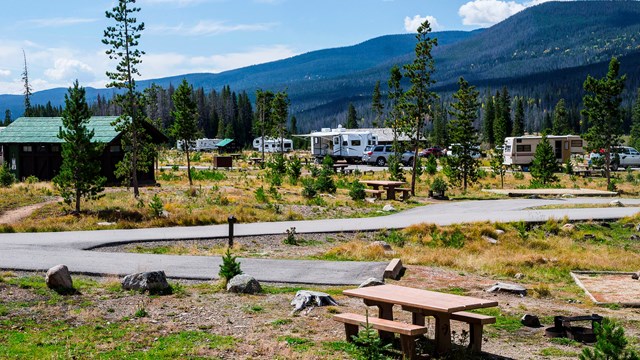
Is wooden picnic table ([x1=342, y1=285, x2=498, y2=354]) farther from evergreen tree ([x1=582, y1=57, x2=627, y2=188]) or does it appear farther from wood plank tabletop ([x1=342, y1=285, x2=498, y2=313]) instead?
evergreen tree ([x1=582, y1=57, x2=627, y2=188])

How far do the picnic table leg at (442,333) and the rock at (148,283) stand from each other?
5615 mm

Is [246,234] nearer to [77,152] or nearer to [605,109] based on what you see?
[77,152]

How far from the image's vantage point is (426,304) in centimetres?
880

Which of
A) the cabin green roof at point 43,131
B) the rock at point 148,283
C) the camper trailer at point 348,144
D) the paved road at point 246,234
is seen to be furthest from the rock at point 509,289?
the camper trailer at point 348,144

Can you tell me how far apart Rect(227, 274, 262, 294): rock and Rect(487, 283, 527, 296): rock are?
14.7ft

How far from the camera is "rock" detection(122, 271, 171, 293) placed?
12422mm

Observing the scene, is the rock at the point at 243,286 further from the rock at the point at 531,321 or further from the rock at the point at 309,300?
the rock at the point at 531,321

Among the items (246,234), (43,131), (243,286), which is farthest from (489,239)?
(43,131)

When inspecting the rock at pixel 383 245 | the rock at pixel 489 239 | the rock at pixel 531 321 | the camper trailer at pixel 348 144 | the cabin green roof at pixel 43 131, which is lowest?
the rock at pixel 489 239

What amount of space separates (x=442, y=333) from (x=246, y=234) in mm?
12787

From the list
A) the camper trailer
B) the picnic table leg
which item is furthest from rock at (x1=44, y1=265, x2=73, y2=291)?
the camper trailer

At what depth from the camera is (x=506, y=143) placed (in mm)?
58781

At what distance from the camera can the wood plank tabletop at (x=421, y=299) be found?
8.66m

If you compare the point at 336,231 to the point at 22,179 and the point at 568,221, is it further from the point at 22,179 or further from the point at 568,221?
the point at 22,179
